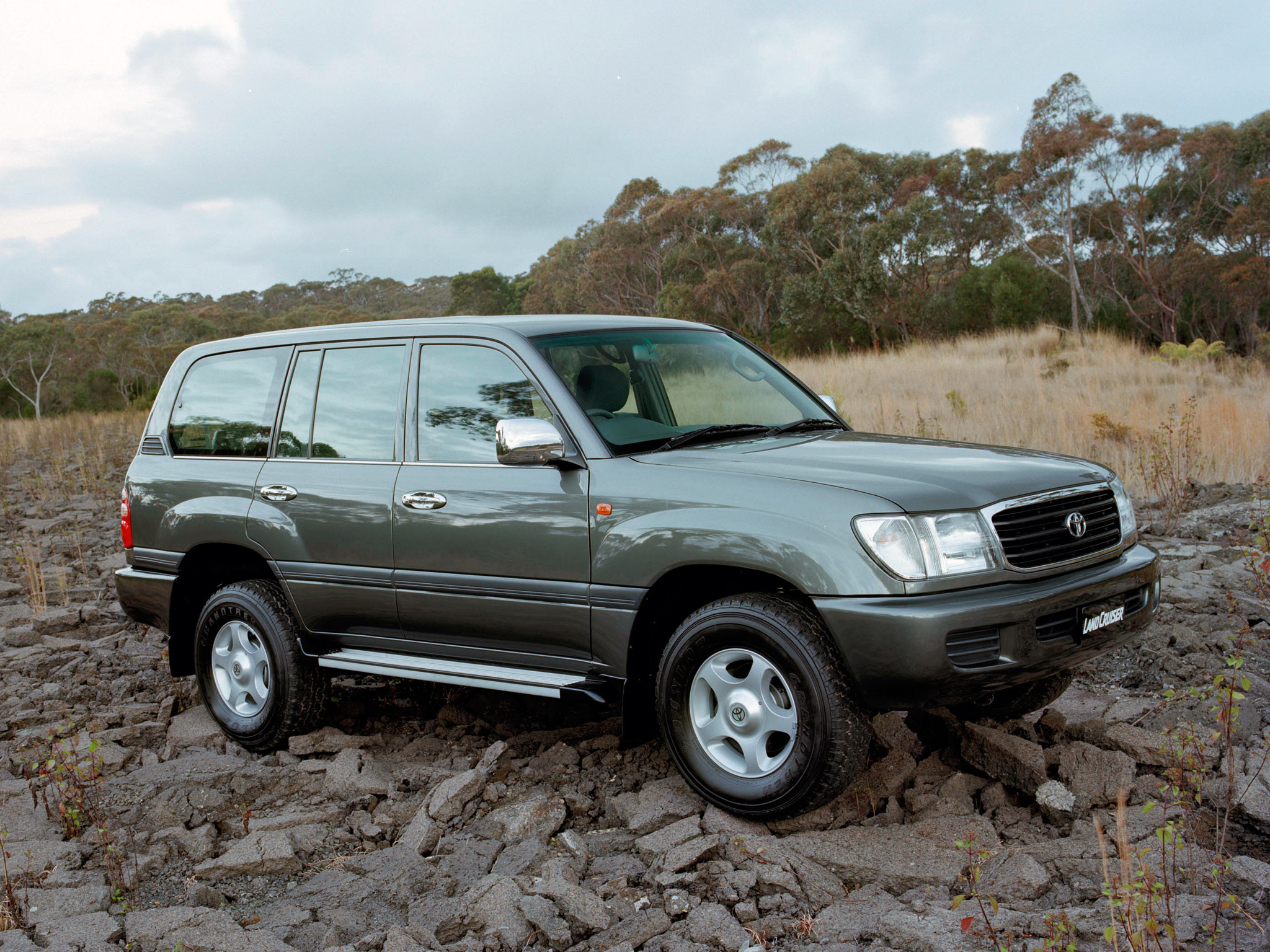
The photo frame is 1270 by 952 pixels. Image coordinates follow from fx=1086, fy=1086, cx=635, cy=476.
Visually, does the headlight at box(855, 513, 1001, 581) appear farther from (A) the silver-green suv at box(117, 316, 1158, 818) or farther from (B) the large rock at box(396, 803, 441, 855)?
(B) the large rock at box(396, 803, 441, 855)

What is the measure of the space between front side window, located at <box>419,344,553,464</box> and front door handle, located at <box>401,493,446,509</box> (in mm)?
161

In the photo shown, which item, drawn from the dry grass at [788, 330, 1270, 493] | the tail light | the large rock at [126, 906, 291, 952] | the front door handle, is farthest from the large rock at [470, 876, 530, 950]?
the dry grass at [788, 330, 1270, 493]

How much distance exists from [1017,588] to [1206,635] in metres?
2.92

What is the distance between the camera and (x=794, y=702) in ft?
12.0

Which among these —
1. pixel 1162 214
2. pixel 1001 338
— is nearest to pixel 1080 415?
pixel 1001 338

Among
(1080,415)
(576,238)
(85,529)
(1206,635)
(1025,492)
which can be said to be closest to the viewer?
(1025,492)

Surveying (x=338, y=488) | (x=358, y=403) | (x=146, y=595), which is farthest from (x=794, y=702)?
(x=146, y=595)

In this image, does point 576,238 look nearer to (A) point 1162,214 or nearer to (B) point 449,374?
(A) point 1162,214

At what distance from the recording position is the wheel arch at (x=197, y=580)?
17.7ft

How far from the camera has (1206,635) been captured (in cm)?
584

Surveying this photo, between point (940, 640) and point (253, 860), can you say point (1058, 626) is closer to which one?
point (940, 640)

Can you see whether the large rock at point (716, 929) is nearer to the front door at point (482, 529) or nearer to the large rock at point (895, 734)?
the front door at point (482, 529)

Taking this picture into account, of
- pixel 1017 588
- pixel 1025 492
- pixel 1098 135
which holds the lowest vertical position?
pixel 1017 588

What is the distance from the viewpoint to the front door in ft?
13.6
